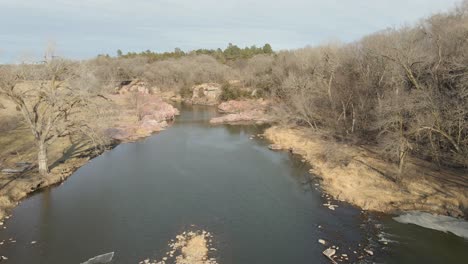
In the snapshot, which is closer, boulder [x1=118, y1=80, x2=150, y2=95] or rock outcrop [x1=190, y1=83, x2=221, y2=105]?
rock outcrop [x1=190, y1=83, x2=221, y2=105]

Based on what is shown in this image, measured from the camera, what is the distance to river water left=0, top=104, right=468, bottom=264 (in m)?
19.0

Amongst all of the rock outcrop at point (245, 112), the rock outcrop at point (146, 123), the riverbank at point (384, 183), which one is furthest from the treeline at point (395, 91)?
the rock outcrop at point (146, 123)

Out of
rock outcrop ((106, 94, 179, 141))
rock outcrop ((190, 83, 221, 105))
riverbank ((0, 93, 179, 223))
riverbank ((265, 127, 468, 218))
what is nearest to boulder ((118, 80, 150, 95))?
rock outcrop ((190, 83, 221, 105))

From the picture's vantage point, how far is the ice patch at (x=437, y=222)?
20.6m

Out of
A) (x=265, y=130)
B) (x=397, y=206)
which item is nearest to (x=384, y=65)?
(x=397, y=206)

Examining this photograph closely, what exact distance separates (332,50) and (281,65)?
58.9 feet

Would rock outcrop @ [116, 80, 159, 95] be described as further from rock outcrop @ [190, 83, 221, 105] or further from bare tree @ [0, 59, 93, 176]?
bare tree @ [0, 59, 93, 176]

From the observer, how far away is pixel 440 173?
92.6ft

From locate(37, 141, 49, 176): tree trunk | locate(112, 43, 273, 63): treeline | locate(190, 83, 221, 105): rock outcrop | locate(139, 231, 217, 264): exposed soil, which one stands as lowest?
locate(139, 231, 217, 264): exposed soil

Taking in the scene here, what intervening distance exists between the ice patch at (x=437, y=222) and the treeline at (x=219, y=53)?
10369cm

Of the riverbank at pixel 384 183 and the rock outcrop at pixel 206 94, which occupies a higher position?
the rock outcrop at pixel 206 94

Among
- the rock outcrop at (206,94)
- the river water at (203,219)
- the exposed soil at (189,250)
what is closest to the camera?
the exposed soil at (189,250)

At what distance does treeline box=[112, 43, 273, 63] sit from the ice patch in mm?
103687

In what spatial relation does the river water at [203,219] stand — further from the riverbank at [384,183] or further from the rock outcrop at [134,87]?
the rock outcrop at [134,87]
